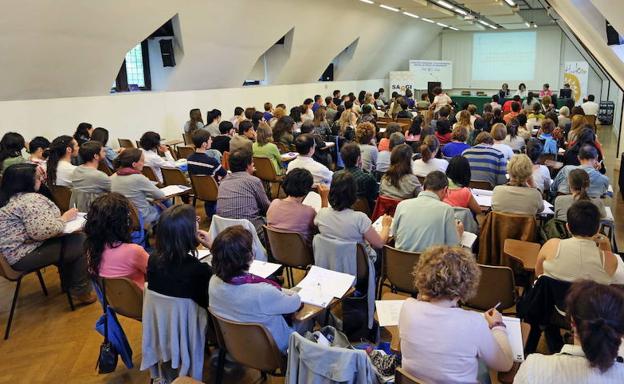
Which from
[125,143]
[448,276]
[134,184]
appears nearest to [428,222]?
[448,276]

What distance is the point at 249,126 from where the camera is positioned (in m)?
7.56

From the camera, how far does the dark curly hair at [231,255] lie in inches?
92.4

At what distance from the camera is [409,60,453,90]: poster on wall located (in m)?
19.1

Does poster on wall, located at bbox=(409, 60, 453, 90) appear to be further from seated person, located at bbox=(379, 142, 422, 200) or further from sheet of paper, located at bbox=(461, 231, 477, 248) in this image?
sheet of paper, located at bbox=(461, 231, 477, 248)

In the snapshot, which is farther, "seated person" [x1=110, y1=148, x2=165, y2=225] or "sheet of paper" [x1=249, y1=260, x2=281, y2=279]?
"seated person" [x1=110, y1=148, x2=165, y2=225]

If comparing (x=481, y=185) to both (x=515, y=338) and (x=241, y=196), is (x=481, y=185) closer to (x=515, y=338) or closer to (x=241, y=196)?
(x=241, y=196)

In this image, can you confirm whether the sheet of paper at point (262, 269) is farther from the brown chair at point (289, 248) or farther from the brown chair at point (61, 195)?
Result: the brown chair at point (61, 195)

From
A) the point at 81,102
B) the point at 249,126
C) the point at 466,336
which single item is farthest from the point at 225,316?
the point at 81,102

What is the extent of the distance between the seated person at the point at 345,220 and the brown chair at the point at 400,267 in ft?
0.34

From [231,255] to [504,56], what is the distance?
64.8 ft

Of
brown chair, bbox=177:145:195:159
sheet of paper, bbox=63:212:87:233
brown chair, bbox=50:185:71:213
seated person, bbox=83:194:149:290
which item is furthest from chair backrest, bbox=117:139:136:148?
seated person, bbox=83:194:149:290

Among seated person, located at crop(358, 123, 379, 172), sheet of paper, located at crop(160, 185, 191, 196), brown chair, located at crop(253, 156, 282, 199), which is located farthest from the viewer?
brown chair, located at crop(253, 156, 282, 199)

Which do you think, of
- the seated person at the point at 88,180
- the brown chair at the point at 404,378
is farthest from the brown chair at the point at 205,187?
the brown chair at the point at 404,378

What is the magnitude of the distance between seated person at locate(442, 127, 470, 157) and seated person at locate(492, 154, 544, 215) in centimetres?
231
